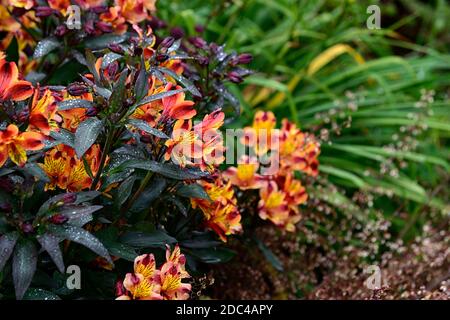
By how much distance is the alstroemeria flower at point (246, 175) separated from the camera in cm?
179

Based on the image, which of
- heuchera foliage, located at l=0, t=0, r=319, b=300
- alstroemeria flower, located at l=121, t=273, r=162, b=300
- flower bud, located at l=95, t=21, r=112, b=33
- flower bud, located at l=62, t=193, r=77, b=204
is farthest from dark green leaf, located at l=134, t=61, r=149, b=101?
flower bud, located at l=95, t=21, r=112, b=33

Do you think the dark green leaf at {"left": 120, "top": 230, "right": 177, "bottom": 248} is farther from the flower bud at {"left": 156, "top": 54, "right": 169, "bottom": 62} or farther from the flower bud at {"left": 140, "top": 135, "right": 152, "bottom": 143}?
the flower bud at {"left": 156, "top": 54, "right": 169, "bottom": 62}

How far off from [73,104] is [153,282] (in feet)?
1.20

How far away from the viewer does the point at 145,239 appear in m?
1.46

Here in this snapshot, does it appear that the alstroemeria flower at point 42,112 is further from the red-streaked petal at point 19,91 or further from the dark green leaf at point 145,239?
the dark green leaf at point 145,239

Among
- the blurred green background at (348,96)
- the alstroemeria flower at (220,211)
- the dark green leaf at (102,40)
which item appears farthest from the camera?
the blurred green background at (348,96)

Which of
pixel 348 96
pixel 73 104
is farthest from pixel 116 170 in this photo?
pixel 348 96

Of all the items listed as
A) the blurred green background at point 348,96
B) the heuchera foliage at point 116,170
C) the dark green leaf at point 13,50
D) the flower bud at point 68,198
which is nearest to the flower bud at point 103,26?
the heuchera foliage at point 116,170

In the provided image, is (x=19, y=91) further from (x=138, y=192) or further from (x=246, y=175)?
(x=246, y=175)

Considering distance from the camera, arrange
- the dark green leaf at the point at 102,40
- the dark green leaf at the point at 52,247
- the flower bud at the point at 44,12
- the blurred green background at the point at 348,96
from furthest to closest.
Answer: the blurred green background at the point at 348,96
the dark green leaf at the point at 102,40
the flower bud at the point at 44,12
the dark green leaf at the point at 52,247

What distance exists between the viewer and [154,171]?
1.37 m
